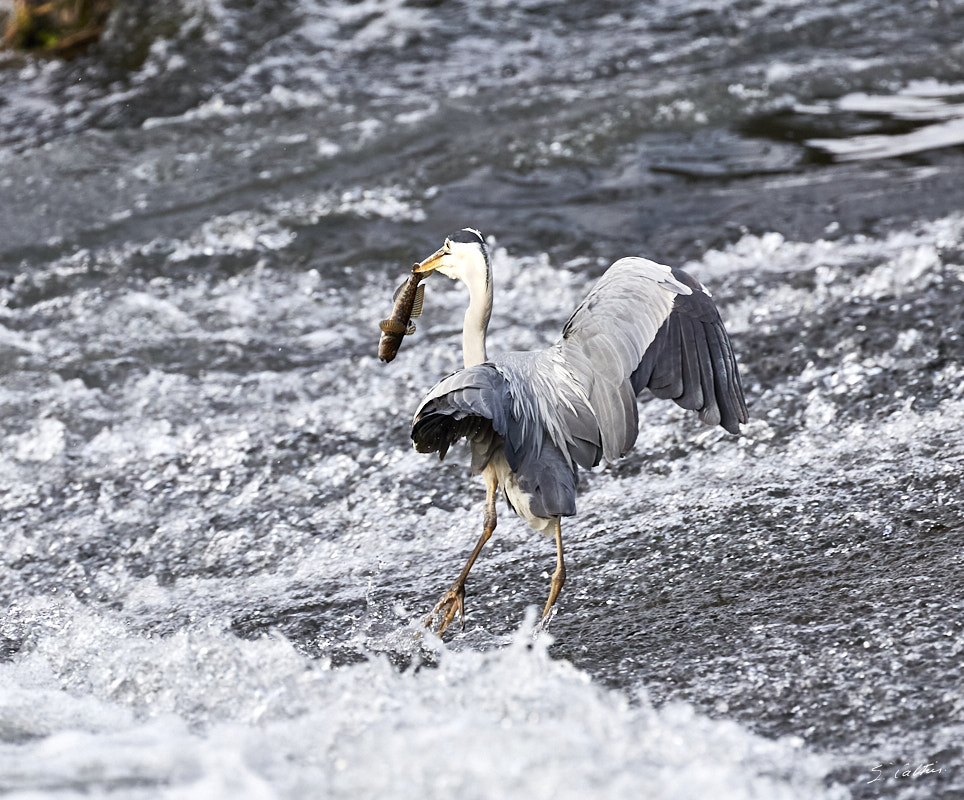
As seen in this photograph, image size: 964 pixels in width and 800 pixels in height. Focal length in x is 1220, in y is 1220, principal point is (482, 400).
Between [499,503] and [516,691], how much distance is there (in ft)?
6.52

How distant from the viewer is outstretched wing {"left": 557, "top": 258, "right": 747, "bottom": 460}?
12.4 feet

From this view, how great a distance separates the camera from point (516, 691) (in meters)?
3.11

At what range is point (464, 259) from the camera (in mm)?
4031

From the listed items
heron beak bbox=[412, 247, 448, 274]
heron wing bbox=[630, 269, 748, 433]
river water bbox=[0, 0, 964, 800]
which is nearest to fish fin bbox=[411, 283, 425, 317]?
heron beak bbox=[412, 247, 448, 274]

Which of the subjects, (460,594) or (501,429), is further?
(460,594)

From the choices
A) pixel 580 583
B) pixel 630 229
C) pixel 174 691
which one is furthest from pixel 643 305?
pixel 630 229

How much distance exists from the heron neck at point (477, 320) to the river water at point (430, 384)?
0.83m

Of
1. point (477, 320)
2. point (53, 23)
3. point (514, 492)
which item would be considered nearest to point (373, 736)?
point (514, 492)

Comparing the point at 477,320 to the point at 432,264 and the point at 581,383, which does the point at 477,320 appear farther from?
the point at 581,383

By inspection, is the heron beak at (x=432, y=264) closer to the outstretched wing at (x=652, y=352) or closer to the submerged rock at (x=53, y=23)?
the outstretched wing at (x=652, y=352)

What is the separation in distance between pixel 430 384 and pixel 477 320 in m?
1.88

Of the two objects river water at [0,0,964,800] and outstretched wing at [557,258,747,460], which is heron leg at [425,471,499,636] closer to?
river water at [0,0,964,800]


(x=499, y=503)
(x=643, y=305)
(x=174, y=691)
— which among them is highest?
(x=643, y=305)

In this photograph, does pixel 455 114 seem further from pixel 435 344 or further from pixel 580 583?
pixel 580 583
